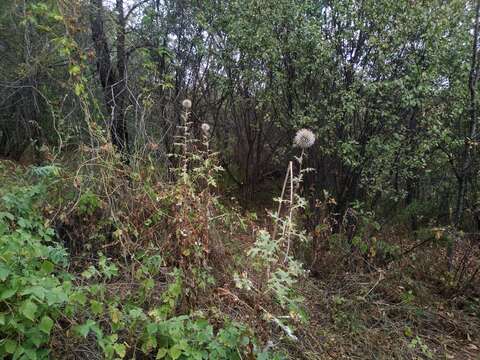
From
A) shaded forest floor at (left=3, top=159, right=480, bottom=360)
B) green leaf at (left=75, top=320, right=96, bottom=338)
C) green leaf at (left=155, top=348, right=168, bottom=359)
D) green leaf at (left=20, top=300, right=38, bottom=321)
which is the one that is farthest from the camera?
shaded forest floor at (left=3, top=159, right=480, bottom=360)

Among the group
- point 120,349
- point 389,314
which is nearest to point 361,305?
point 389,314

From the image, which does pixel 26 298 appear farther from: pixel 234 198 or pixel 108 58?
pixel 108 58

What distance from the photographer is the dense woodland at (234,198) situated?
224 centimetres

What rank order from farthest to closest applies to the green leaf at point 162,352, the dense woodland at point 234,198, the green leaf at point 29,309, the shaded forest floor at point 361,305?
the shaded forest floor at point 361,305, the dense woodland at point 234,198, the green leaf at point 162,352, the green leaf at point 29,309

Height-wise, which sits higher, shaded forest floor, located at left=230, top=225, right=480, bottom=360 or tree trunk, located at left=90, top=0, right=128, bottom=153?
tree trunk, located at left=90, top=0, right=128, bottom=153

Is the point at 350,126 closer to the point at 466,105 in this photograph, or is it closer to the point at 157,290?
the point at 466,105

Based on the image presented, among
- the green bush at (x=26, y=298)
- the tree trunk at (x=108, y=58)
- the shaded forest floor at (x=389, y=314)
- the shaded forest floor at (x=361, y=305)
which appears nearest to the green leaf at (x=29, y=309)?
the green bush at (x=26, y=298)

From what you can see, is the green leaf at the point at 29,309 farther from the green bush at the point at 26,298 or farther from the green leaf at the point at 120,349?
the green leaf at the point at 120,349

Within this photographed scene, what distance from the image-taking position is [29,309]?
5.64 feet

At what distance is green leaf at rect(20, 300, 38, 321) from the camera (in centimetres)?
170

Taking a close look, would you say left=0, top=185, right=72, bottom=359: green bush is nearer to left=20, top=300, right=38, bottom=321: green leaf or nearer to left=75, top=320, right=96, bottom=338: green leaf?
left=20, top=300, right=38, bottom=321: green leaf

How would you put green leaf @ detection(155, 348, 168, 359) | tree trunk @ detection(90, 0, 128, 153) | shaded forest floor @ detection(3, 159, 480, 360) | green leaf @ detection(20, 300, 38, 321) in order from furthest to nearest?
tree trunk @ detection(90, 0, 128, 153), shaded forest floor @ detection(3, 159, 480, 360), green leaf @ detection(155, 348, 168, 359), green leaf @ detection(20, 300, 38, 321)

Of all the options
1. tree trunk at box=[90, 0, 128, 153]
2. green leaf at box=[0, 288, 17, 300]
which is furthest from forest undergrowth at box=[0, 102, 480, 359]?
tree trunk at box=[90, 0, 128, 153]

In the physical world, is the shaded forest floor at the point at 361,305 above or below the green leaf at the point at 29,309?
below
